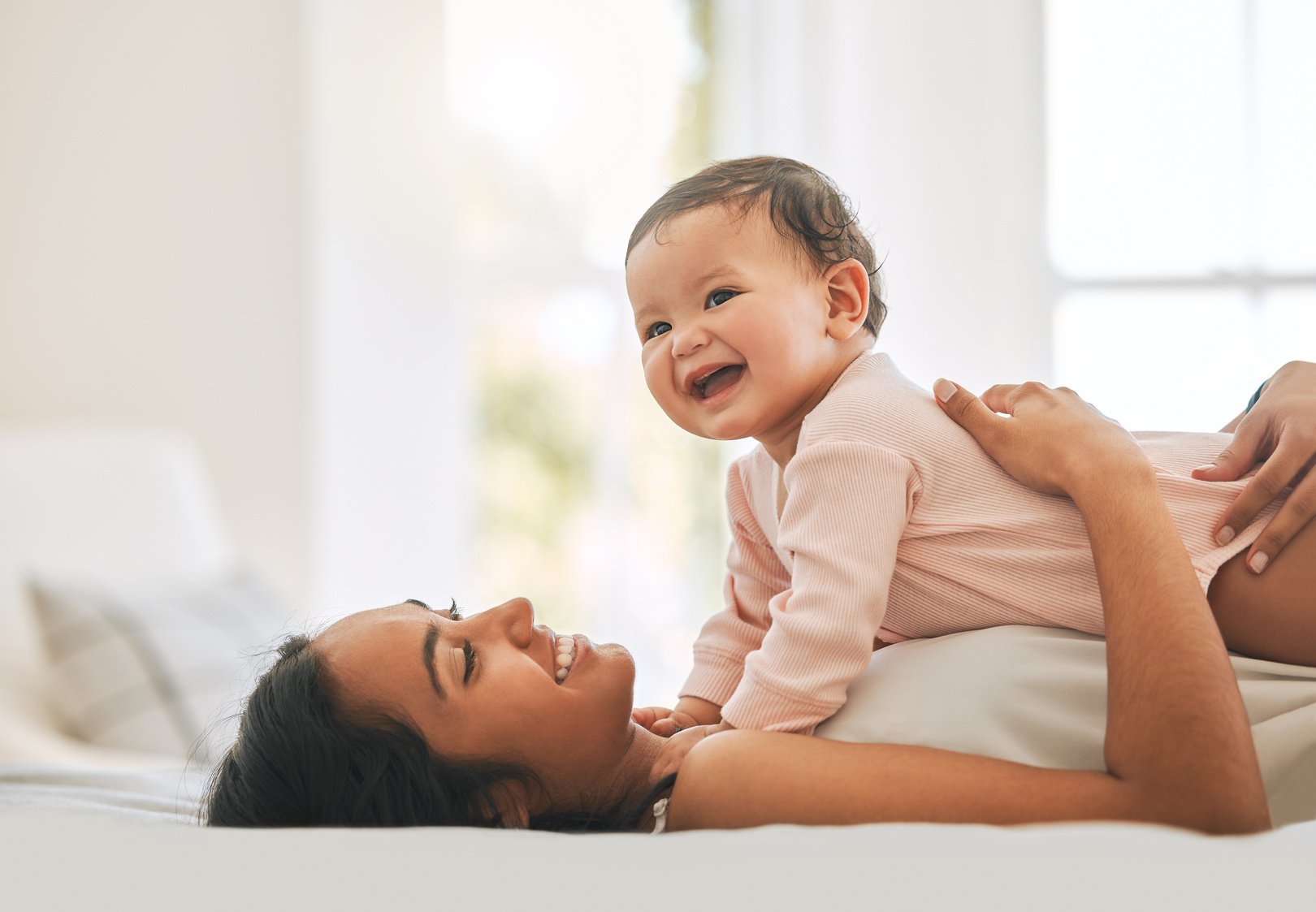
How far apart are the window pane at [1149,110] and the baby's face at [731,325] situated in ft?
7.90

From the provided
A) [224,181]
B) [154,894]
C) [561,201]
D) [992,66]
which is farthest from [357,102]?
[154,894]

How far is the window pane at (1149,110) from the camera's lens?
10.5 ft

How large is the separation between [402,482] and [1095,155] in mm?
2299

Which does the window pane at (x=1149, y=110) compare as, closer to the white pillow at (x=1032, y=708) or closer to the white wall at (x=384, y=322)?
the white wall at (x=384, y=322)

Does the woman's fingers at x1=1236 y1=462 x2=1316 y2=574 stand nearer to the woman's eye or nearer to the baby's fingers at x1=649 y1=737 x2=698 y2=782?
the baby's fingers at x1=649 y1=737 x2=698 y2=782

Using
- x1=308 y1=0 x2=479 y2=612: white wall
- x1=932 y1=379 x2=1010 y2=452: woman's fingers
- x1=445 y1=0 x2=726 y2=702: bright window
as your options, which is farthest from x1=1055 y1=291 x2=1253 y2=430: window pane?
x1=932 y1=379 x2=1010 y2=452: woman's fingers

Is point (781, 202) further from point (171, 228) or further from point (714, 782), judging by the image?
point (171, 228)

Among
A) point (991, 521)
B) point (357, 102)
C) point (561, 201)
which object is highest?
point (357, 102)

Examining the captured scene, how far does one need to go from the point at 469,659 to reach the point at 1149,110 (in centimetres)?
302

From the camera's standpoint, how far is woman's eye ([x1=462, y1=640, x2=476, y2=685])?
0.93 meters

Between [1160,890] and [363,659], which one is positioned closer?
[1160,890]

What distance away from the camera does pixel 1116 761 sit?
2.49 ft

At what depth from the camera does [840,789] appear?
2.53 feet

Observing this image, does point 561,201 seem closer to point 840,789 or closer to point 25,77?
point 25,77
